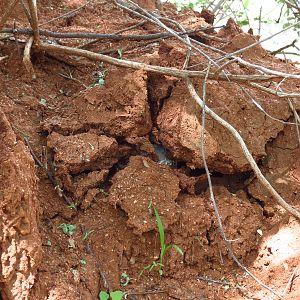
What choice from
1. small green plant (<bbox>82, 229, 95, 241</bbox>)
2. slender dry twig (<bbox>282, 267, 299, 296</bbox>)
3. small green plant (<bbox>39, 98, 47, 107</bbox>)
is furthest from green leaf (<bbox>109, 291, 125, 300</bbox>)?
small green plant (<bbox>39, 98, 47, 107</bbox>)

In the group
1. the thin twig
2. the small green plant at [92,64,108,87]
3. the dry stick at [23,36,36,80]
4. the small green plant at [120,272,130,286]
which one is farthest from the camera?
the small green plant at [92,64,108,87]

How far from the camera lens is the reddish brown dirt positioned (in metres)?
2.37

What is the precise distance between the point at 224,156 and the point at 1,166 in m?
1.25

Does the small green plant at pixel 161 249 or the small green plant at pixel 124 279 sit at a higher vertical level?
the small green plant at pixel 161 249

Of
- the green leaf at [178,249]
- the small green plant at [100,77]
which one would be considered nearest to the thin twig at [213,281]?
the green leaf at [178,249]

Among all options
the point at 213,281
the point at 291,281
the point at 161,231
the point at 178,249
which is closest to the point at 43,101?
the point at 161,231

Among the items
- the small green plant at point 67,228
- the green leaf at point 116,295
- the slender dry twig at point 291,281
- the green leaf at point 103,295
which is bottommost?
the green leaf at point 103,295

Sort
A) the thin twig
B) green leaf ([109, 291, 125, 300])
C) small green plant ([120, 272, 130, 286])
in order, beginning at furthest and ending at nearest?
the thin twig < small green plant ([120, 272, 130, 286]) < green leaf ([109, 291, 125, 300])

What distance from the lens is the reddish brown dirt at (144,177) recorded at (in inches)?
93.3

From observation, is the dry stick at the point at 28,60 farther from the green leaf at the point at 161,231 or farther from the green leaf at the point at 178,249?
the green leaf at the point at 178,249

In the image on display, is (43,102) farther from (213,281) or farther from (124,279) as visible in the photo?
(213,281)

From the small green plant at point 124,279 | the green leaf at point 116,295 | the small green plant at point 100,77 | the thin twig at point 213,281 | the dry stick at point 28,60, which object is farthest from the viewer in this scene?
the small green plant at point 100,77

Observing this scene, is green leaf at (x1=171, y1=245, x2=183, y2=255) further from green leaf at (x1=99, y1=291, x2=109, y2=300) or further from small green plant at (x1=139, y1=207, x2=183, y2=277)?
green leaf at (x1=99, y1=291, x2=109, y2=300)

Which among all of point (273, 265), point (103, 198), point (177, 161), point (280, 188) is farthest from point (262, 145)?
point (103, 198)
